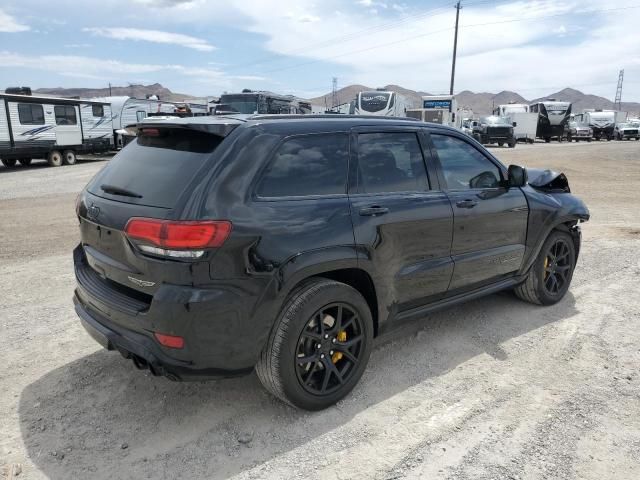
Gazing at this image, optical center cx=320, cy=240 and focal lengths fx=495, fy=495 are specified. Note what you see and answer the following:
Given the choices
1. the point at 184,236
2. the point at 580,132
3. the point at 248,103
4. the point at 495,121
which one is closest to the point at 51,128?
the point at 248,103

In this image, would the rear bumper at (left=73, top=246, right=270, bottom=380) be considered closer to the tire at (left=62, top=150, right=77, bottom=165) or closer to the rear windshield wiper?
the rear windshield wiper

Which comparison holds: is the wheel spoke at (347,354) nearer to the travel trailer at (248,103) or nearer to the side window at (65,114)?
the travel trailer at (248,103)

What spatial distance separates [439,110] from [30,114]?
22.1 m

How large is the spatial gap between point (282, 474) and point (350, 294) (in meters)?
1.08

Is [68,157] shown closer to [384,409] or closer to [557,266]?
[557,266]

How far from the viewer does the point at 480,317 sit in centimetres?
452

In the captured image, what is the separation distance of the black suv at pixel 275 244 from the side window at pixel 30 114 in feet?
60.8

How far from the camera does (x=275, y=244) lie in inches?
106

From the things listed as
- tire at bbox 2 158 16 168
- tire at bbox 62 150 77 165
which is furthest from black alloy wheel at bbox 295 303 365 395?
tire at bbox 62 150 77 165

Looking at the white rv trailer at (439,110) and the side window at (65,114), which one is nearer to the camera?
the side window at (65,114)

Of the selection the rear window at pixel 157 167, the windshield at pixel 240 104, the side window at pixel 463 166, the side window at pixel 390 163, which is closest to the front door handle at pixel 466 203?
the side window at pixel 463 166

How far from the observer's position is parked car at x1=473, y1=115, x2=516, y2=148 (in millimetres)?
32406

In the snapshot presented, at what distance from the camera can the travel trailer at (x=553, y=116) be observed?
3897 cm

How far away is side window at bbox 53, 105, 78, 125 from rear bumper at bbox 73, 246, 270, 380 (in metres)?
20.4
